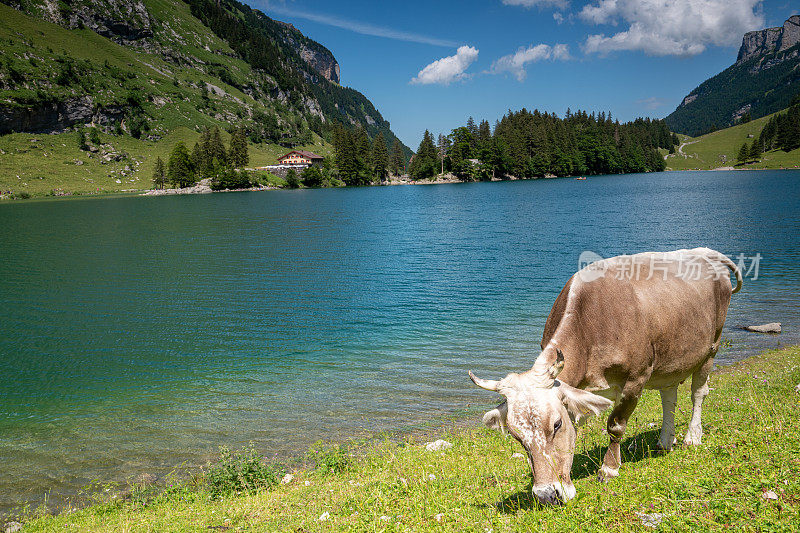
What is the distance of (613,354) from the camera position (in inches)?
234

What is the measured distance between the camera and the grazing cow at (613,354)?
4871 mm

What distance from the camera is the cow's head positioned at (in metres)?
4.79

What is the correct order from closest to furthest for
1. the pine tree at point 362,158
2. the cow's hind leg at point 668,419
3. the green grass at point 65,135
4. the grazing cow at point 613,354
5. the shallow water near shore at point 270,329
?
the grazing cow at point 613,354
the cow's hind leg at point 668,419
the shallow water near shore at point 270,329
the green grass at point 65,135
the pine tree at point 362,158

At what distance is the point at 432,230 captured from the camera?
56.8 meters

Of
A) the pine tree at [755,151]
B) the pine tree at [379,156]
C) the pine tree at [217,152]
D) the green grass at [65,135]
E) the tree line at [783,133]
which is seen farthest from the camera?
the pine tree at [755,151]

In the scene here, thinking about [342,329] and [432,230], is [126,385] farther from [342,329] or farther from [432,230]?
[432,230]

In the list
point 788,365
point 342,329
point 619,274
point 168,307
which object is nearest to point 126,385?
point 342,329

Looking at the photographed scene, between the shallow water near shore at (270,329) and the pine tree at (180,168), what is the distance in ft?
329

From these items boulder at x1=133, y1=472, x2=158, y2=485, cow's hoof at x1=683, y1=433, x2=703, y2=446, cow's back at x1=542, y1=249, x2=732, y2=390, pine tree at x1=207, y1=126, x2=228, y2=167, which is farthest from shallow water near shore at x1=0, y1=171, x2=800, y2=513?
pine tree at x1=207, y1=126, x2=228, y2=167

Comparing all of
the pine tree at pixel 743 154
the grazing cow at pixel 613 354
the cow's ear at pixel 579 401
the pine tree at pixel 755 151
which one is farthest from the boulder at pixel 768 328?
the pine tree at pixel 755 151

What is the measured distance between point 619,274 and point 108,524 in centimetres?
990

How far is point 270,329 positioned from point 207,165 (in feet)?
504

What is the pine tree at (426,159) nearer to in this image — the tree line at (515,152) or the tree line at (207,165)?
the tree line at (515,152)

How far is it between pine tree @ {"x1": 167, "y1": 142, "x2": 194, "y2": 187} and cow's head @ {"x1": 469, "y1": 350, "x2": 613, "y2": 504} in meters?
165
